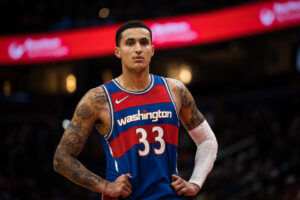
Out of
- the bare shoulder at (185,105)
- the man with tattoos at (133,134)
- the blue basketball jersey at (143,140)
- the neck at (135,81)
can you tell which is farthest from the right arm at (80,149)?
the bare shoulder at (185,105)

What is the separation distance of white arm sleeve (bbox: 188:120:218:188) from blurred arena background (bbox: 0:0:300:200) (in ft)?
17.6

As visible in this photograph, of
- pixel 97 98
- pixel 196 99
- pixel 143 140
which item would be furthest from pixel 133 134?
pixel 196 99

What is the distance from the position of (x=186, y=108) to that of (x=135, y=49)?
2.11ft

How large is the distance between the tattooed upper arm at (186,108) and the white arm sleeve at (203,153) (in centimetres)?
5

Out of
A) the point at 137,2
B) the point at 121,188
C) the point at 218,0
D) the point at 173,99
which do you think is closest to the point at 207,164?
the point at 173,99

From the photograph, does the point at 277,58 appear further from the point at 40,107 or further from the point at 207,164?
the point at 207,164

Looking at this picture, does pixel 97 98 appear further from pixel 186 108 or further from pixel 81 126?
pixel 186 108

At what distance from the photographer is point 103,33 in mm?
13555

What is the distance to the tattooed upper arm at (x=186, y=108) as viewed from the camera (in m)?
3.47

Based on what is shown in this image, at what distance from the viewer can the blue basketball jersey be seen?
310cm

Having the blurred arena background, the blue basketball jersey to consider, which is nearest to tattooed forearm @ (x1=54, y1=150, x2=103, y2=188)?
the blue basketball jersey

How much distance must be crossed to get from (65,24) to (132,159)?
1214 centimetres

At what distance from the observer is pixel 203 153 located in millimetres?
3457

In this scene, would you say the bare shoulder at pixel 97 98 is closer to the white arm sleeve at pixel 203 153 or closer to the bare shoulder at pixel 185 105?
the bare shoulder at pixel 185 105
